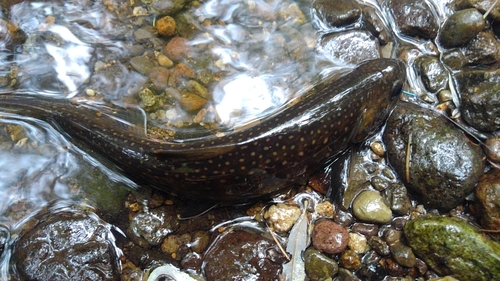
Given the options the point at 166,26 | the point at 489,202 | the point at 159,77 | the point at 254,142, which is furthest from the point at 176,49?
the point at 489,202

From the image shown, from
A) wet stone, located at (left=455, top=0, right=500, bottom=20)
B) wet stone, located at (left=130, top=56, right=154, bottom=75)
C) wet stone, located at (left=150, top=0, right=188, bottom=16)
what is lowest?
wet stone, located at (left=130, top=56, right=154, bottom=75)

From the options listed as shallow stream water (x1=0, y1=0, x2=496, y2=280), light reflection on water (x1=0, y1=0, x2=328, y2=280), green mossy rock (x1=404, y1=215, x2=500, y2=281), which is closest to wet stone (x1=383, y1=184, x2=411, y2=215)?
green mossy rock (x1=404, y1=215, x2=500, y2=281)

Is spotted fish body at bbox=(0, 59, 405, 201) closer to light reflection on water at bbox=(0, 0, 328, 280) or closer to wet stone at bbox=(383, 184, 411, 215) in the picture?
light reflection on water at bbox=(0, 0, 328, 280)

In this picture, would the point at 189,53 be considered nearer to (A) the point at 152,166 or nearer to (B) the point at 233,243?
(A) the point at 152,166

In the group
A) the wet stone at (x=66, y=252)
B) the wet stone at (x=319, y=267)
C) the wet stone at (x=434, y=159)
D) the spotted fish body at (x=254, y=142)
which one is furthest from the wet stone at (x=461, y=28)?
the wet stone at (x=66, y=252)

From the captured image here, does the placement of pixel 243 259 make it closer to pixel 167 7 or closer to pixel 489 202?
pixel 489 202

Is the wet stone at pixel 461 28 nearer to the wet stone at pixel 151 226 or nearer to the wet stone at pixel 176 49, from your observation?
the wet stone at pixel 176 49
